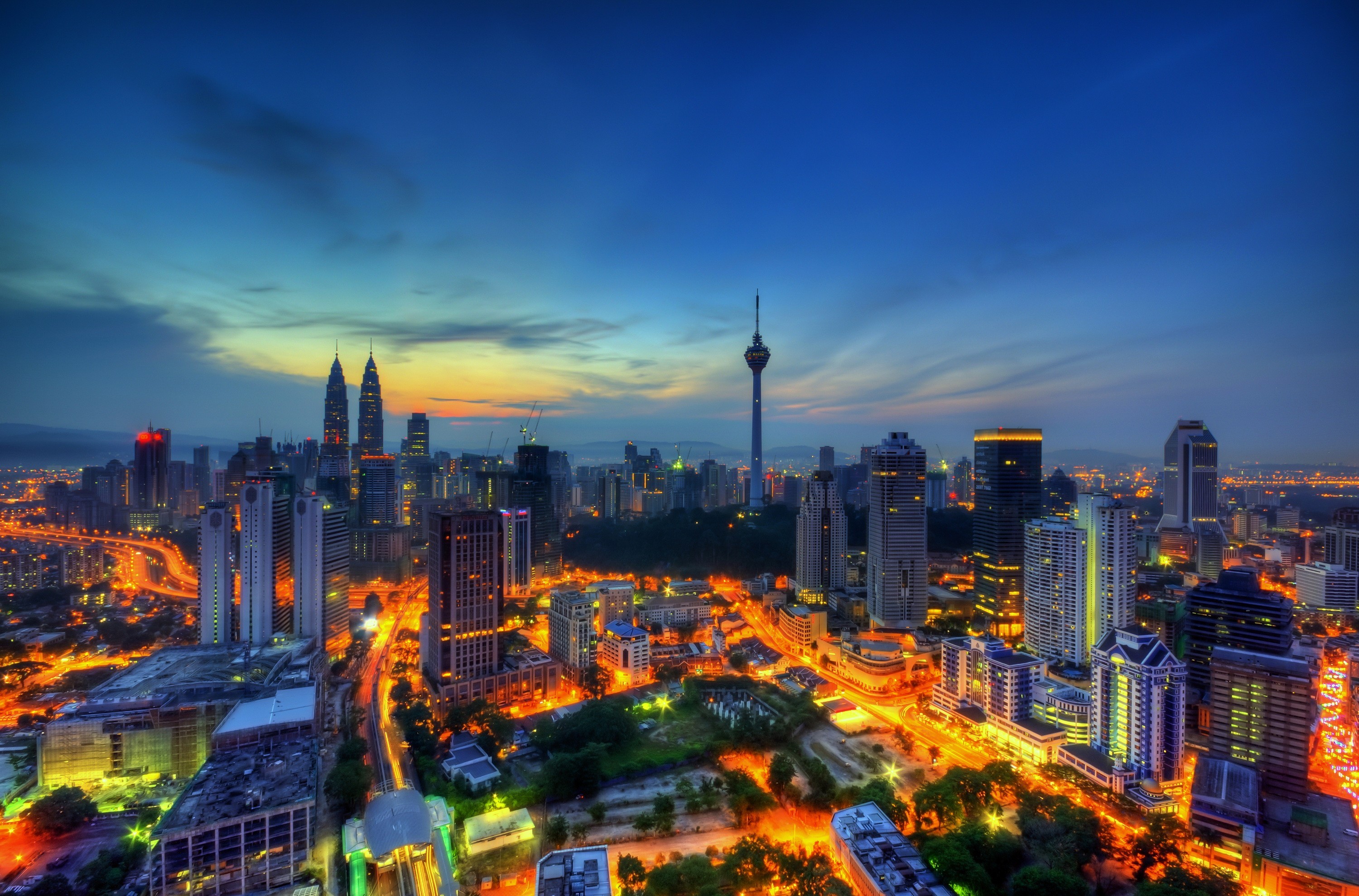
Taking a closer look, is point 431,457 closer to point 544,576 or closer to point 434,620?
point 544,576

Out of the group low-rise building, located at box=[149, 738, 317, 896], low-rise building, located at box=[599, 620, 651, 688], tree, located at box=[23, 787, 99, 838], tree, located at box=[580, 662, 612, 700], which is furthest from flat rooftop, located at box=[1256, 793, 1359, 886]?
tree, located at box=[23, 787, 99, 838]

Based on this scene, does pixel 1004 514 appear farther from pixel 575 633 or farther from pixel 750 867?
pixel 750 867

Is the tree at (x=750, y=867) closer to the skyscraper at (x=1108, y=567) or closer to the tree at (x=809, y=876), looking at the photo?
the tree at (x=809, y=876)

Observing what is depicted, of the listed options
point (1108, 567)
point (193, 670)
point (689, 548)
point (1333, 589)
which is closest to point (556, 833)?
point (193, 670)

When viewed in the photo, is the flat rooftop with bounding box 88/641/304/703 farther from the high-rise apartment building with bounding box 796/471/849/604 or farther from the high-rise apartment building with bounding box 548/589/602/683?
the high-rise apartment building with bounding box 796/471/849/604

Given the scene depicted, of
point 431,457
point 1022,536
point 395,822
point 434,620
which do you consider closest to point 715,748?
point 395,822

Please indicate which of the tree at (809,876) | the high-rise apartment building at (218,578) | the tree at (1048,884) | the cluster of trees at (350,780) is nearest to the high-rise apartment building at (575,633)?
the cluster of trees at (350,780)
